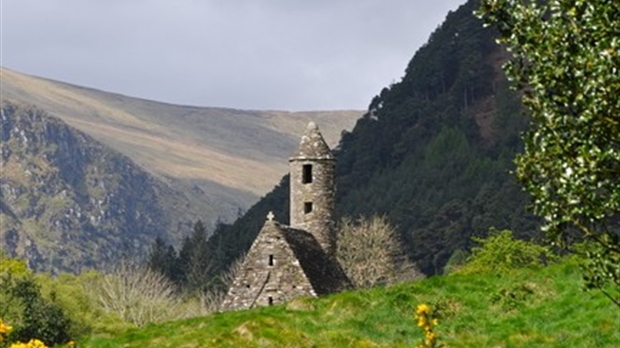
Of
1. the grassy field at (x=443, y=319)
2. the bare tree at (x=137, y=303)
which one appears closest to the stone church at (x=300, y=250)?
the grassy field at (x=443, y=319)

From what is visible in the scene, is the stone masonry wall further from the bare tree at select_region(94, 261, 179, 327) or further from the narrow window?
the bare tree at select_region(94, 261, 179, 327)

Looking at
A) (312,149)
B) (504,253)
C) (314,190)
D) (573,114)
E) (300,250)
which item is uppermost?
(573,114)

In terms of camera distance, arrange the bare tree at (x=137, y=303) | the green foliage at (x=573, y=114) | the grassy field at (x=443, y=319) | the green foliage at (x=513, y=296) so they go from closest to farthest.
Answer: the green foliage at (x=573, y=114)
the grassy field at (x=443, y=319)
the green foliage at (x=513, y=296)
the bare tree at (x=137, y=303)

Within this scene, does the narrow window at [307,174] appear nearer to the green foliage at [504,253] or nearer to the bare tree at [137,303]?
the green foliage at [504,253]

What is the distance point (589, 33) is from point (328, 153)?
1687 inches

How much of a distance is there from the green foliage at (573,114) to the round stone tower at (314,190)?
38588 millimetres

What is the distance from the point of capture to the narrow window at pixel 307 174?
59.1 m

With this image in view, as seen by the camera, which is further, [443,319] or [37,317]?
[37,317]

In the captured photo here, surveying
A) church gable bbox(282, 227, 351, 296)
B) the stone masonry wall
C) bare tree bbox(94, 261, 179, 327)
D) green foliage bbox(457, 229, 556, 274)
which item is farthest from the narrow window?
bare tree bbox(94, 261, 179, 327)

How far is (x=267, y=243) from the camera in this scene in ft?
169

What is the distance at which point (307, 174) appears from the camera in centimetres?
5934

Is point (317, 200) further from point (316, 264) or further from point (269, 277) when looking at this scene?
point (269, 277)

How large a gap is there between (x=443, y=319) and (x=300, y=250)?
725 inches

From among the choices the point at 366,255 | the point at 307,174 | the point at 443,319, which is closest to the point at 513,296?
the point at 443,319
